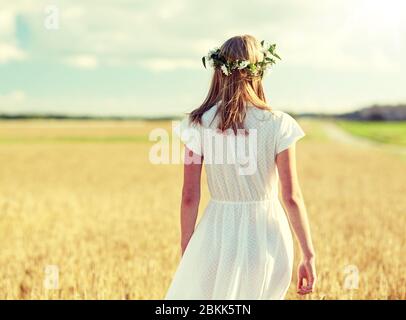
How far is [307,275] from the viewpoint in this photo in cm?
317

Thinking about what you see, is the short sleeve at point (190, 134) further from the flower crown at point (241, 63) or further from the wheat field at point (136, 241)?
the wheat field at point (136, 241)

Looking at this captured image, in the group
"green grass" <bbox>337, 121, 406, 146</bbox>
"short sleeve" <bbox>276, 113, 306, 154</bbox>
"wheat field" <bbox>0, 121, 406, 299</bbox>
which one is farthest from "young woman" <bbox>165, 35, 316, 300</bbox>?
"green grass" <bbox>337, 121, 406, 146</bbox>

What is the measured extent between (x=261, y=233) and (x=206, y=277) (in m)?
0.36

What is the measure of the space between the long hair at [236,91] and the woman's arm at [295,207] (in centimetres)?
26

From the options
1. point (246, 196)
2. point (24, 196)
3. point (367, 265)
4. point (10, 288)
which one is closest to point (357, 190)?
point (24, 196)

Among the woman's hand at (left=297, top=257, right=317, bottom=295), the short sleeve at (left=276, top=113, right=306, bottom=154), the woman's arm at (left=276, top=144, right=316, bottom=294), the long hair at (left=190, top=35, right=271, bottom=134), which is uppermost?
the long hair at (left=190, top=35, right=271, bottom=134)

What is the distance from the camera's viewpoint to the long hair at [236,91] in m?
3.15

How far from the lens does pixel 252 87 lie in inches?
128

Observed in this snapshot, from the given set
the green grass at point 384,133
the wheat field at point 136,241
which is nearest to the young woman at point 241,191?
the wheat field at point 136,241

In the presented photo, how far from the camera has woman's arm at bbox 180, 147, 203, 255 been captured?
3.21 meters

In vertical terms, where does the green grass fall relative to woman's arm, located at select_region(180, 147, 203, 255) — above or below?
above

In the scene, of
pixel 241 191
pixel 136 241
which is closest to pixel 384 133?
pixel 136 241

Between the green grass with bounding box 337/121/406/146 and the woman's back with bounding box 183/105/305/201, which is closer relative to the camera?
the woman's back with bounding box 183/105/305/201

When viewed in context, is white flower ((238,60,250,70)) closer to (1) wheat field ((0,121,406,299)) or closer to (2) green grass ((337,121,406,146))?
(1) wheat field ((0,121,406,299))
